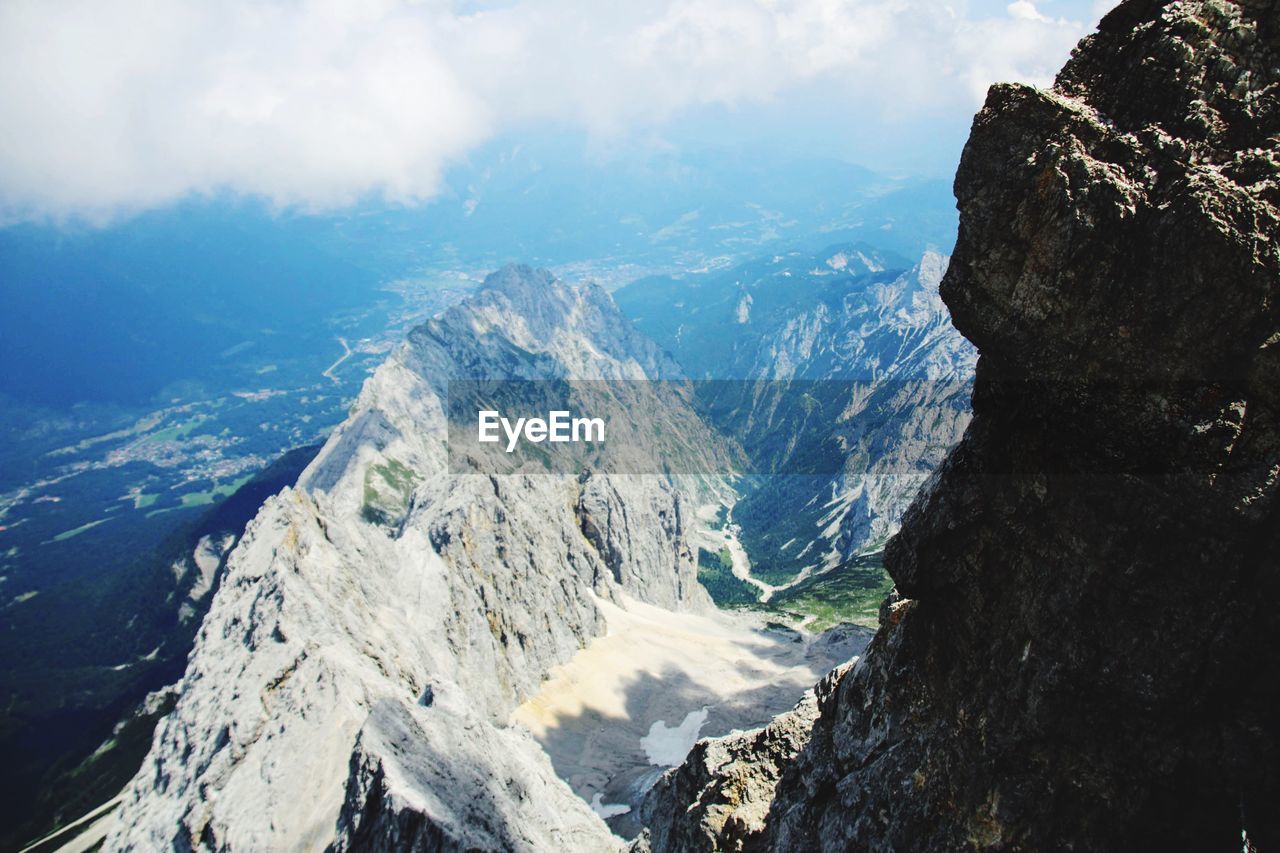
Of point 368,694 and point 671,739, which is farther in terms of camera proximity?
point 671,739

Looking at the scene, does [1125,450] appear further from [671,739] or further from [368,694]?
[671,739]

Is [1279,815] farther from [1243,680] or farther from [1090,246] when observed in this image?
[1090,246]

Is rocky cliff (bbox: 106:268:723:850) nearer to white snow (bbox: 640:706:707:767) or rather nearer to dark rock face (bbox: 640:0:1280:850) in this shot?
white snow (bbox: 640:706:707:767)

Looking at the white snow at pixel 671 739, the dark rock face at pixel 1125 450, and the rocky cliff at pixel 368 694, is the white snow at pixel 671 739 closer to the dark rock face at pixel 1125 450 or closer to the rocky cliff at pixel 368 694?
the rocky cliff at pixel 368 694

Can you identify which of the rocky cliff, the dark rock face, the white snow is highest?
the dark rock face

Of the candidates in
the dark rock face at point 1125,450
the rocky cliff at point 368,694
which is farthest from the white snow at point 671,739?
the dark rock face at point 1125,450

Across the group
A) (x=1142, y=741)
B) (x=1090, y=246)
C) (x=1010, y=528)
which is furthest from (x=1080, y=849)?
(x=1090, y=246)

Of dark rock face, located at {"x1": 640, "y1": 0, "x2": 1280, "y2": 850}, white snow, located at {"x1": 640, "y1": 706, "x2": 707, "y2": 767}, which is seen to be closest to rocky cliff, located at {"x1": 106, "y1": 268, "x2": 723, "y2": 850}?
white snow, located at {"x1": 640, "y1": 706, "x2": 707, "y2": 767}

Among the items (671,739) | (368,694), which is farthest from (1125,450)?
(671,739)
